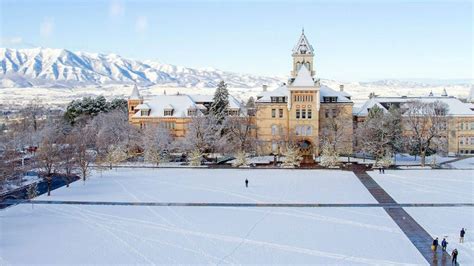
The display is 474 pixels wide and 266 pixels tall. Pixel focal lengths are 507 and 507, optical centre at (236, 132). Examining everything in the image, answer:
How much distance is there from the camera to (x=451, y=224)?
3175 cm

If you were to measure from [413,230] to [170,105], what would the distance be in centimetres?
4770

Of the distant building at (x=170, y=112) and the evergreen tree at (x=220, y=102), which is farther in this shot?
the distant building at (x=170, y=112)

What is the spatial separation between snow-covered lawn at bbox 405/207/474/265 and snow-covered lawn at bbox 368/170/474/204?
3.04 metres

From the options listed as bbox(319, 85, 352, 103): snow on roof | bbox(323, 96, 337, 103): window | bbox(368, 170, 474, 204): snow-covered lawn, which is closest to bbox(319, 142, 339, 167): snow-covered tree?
bbox(368, 170, 474, 204): snow-covered lawn

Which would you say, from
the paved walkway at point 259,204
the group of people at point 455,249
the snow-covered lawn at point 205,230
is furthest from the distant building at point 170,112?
the group of people at point 455,249

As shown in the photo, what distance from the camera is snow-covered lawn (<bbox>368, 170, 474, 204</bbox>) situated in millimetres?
39000

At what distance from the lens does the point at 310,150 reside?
215 feet

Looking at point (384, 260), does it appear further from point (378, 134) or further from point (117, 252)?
point (378, 134)

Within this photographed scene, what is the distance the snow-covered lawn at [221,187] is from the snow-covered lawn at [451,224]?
4.94m

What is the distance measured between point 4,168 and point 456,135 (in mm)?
56034

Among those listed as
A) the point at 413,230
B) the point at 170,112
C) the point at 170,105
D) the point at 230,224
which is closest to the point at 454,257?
the point at 413,230

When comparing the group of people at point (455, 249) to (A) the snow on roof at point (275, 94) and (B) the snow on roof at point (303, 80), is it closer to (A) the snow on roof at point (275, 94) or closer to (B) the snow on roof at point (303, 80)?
(B) the snow on roof at point (303, 80)

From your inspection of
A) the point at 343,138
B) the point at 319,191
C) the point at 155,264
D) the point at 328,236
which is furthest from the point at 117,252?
the point at 343,138

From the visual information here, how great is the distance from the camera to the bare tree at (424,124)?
5706 centimetres
